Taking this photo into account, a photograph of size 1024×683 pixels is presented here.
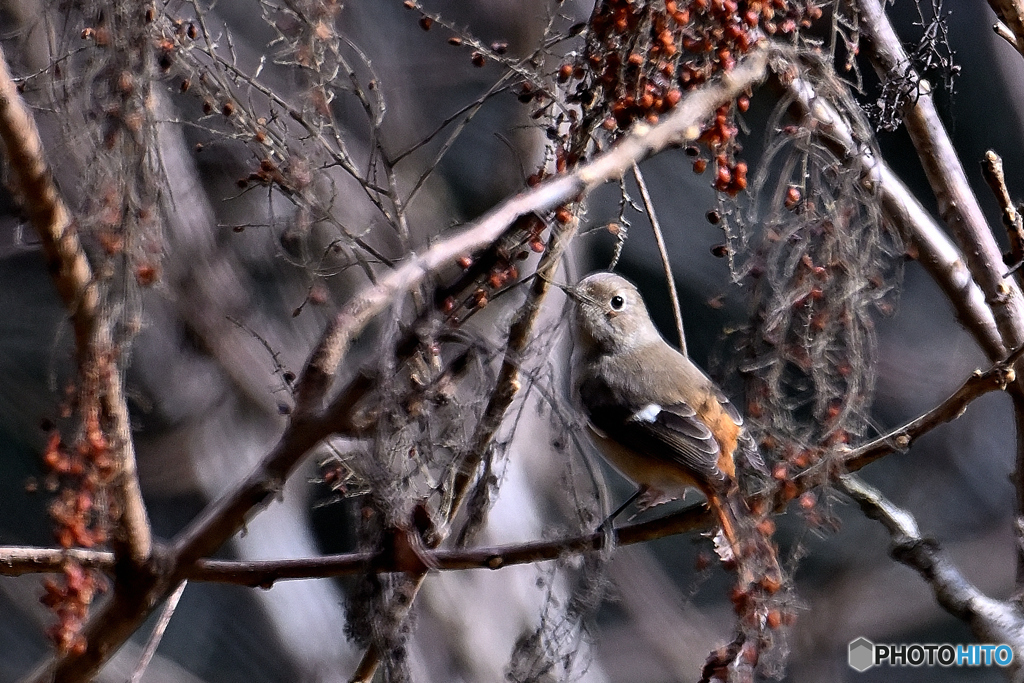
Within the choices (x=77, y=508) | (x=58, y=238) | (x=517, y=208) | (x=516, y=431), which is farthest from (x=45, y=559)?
(x=516, y=431)

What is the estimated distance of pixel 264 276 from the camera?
488 centimetres

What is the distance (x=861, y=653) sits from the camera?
488 centimetres

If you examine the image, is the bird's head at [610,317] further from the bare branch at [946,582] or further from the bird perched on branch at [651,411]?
the bare branch at [946,582]

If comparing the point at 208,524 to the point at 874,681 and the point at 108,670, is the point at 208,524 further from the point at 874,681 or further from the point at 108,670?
the point at 874,681

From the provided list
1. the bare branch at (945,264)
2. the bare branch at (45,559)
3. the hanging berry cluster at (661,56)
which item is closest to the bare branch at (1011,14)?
the bare branch at (945,264)

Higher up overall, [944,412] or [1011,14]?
[1011,14]

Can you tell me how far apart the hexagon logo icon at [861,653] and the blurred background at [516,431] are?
29cm

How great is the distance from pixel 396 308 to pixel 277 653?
3.49 m

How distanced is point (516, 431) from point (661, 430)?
2.41ft

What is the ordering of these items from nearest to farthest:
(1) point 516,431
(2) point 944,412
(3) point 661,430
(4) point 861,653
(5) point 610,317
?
(2) point 944,412, (3) point 661,430, (5) point 610,317, (1) point 516,431, (4) point 861,653

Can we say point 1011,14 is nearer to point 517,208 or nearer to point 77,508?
point 517,208

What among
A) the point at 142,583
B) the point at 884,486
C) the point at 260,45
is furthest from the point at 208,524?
the point at 884,486

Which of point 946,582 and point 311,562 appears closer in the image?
point 311,562

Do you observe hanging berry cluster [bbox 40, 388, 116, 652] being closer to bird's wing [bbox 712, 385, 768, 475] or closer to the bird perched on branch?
the bird perched on branch
